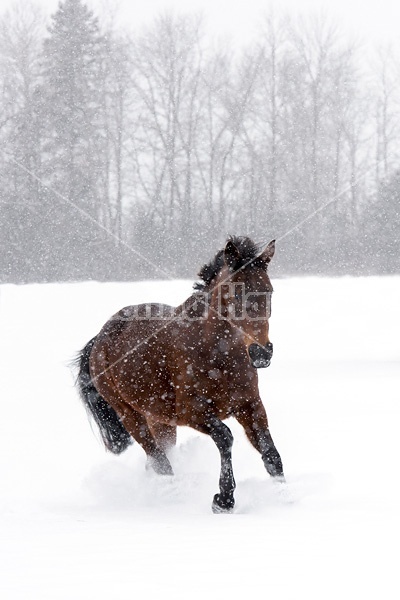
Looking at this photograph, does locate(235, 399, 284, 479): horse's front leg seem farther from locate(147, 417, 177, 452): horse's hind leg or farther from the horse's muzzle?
locate(147, 417, 177, 452): horse's hind leg

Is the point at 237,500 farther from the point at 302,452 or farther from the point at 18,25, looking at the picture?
the point at 18,25

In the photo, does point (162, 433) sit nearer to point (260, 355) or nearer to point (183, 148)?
point (260, 355)

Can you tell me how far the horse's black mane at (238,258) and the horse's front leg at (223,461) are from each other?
2.90 ft

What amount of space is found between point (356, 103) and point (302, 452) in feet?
66.9

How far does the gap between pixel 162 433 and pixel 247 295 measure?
5.57 feet

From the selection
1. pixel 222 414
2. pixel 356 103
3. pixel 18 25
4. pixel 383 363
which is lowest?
pixel 383 363

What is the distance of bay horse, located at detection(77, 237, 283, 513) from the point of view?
4.22 meters

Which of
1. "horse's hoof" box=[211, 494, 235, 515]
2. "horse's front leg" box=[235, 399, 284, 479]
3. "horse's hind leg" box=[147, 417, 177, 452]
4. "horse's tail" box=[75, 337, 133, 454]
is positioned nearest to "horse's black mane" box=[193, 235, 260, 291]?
"horse's front leg" box=[235, 399, 284, 479]

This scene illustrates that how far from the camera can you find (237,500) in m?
4.50

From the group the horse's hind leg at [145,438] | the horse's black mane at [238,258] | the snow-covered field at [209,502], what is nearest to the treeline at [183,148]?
the snow-covered field at [209,502]

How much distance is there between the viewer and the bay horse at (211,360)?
4221 millimetres

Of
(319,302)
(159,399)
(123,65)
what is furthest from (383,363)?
(123,65)

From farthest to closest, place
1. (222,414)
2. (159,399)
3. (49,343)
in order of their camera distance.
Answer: (49,343)
(159,399)
(222,414)

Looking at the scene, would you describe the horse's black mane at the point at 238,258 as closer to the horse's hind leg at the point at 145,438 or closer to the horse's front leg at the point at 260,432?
the horse's front leg at the point at 260,432
